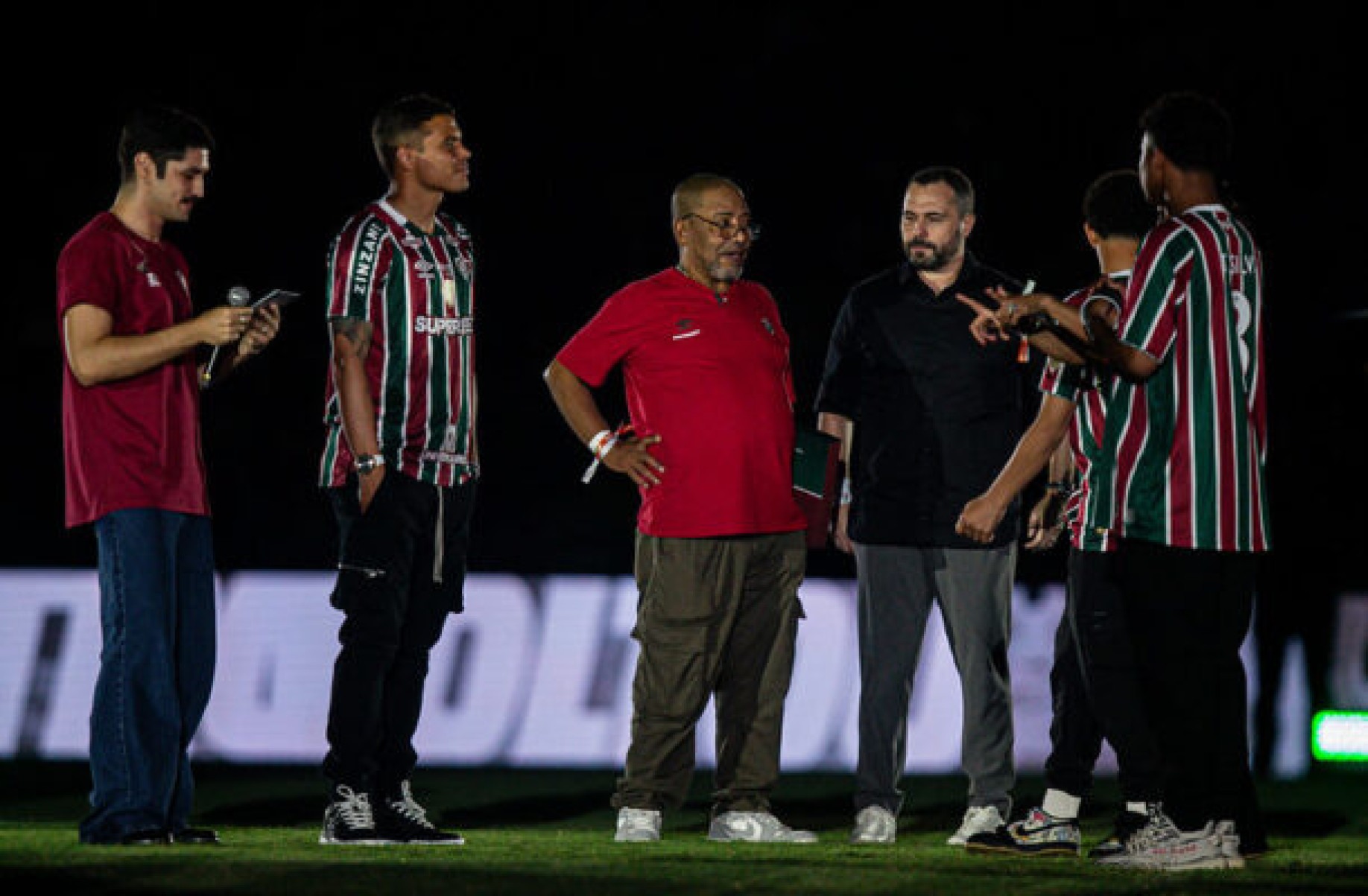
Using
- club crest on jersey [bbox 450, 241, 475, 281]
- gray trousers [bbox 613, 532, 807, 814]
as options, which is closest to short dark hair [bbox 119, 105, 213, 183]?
club crest on jersey [bbox 450, 241, 475, 281]

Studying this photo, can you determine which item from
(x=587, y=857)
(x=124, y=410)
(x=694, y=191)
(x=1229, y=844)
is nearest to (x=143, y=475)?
(x=124, y=410)

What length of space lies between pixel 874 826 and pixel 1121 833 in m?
0.67

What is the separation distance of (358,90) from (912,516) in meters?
5.03

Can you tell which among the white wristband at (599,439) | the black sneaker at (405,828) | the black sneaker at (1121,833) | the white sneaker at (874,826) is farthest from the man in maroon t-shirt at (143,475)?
the black sneaker at (1121,833)

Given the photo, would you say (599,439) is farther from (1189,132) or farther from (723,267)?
(1189,132)

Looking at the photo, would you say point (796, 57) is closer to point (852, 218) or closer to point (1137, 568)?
point (852, 218)

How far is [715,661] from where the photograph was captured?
17.1ft

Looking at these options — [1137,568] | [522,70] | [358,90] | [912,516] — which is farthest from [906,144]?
[1137,568]

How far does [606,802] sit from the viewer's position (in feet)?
21.9

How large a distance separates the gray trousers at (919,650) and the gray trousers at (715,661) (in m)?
0.24

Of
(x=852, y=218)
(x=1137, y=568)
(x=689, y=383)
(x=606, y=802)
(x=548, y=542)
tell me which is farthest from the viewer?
(x=852, y=218)

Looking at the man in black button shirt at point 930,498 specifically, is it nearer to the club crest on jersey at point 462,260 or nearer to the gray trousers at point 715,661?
the gray trousers at point 715,661

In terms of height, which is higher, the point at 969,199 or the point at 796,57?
the point at 796,57

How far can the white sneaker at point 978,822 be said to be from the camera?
521cm
